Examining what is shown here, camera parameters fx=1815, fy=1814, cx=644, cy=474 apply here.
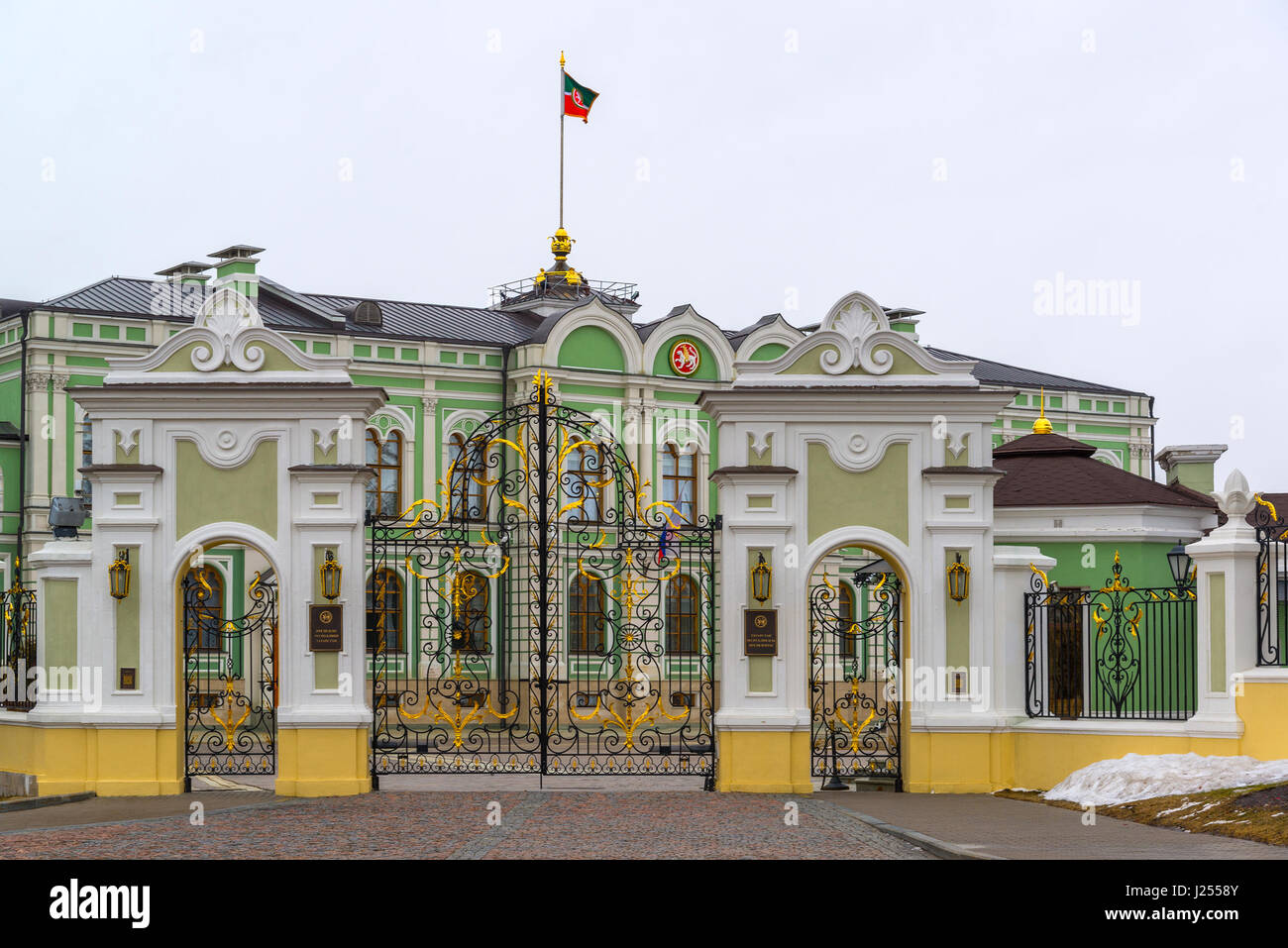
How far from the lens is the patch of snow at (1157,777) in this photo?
1432cm

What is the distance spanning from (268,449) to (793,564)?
495 cm

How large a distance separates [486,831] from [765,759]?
377 cm

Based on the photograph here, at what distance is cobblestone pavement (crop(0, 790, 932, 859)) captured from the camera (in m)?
12.4

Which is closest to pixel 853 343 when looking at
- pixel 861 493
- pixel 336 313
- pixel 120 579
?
pixel 861 493

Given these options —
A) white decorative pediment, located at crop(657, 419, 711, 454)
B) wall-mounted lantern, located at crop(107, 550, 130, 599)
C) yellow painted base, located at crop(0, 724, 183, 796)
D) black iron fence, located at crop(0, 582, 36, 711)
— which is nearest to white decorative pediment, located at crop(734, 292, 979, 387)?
wall-mounted lantern, located at crop(107, 550, 130, 599)

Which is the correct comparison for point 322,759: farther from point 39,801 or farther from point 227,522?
point 39,801

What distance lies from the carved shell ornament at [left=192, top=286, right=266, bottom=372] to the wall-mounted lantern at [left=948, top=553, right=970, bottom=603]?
666cm

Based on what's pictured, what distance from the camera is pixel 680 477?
126ft

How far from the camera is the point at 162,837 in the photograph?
44.0ft

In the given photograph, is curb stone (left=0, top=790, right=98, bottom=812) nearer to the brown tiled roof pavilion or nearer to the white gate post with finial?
the white gate post with finial

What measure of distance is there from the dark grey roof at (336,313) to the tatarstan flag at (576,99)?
16.8 feet

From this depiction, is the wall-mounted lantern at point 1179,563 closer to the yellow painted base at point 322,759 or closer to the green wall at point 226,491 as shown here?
the yellow painted base at point 322,759

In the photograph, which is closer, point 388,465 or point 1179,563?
point 1179,563

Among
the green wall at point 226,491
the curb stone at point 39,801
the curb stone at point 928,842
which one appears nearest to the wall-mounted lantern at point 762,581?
the curb stone at point 928,842
